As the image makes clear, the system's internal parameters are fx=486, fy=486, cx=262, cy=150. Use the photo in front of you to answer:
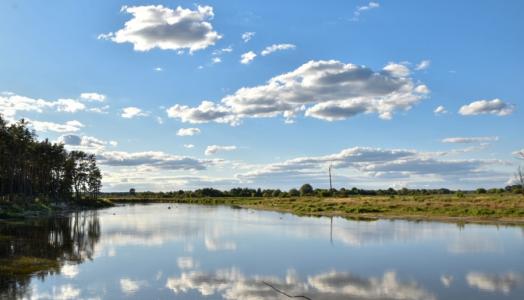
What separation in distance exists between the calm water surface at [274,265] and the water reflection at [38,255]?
0.08 meters

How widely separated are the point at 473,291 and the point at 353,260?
10.7 metres

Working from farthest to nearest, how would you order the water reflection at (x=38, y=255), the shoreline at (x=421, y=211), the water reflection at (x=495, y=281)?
the shoreline at (x=421, y=211)
the water reflection at (x=38, y=255)
the water reflection at (x=495, y=281)

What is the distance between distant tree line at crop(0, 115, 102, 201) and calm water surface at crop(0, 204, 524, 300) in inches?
1778

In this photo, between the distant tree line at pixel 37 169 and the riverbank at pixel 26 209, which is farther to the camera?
the distant tree line at pixel 37 169

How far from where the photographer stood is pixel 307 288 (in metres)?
22.6

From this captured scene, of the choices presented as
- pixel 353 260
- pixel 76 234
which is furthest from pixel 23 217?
pixel 353 260

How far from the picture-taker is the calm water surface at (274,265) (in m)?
22.1

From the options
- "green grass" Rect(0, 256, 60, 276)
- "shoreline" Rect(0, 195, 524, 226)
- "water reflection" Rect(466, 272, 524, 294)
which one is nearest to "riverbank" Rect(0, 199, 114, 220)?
"shoreline" Rect(0, 195, 524, 226)

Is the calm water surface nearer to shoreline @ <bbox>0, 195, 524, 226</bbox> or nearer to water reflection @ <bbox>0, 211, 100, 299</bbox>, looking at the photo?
water reflection @ <bbox>0, 211, 100, 299</bbox>

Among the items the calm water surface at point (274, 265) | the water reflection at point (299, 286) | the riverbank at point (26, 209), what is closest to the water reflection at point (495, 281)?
the calm water surface at point (274, 265)

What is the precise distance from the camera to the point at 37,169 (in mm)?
113875

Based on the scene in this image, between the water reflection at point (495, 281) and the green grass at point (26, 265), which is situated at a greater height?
the green grass at point (26, 265)

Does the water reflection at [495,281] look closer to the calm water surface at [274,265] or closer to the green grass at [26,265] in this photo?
the calm water surface at [274,265]

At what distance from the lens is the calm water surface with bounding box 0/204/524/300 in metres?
22.1
